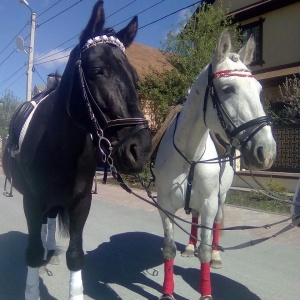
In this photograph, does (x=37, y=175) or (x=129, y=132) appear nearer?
(x=129, y=132)

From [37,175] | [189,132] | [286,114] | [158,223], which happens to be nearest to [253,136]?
[189,132]

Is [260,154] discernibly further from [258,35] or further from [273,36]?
[258,35]

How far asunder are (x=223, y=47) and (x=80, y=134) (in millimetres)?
1277

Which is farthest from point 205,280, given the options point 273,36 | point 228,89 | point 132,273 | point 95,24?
point 273,36

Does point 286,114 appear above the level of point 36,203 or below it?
above

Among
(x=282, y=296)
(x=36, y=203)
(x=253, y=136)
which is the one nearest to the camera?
(x=253, y=136)

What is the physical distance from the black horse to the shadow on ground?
149cm

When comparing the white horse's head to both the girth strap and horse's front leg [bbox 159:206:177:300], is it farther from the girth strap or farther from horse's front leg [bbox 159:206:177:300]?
horse's front leg [bbox 159:206:177:300]

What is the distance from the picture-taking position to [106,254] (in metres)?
5.48

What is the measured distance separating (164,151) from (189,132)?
0.44 metres

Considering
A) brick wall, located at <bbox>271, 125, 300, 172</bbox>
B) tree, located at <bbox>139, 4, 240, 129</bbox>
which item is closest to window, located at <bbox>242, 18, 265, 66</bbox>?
tree, located at <bbox>139, 4, 240, 129</bbox>

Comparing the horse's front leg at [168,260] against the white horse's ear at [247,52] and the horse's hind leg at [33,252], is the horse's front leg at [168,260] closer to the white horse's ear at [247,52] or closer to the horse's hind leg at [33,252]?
the horse's hind leg at [33,252]

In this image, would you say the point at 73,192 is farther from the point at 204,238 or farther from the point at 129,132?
the point at 204,238

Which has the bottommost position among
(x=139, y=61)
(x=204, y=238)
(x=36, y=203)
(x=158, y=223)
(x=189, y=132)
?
(x=158, y=223)
